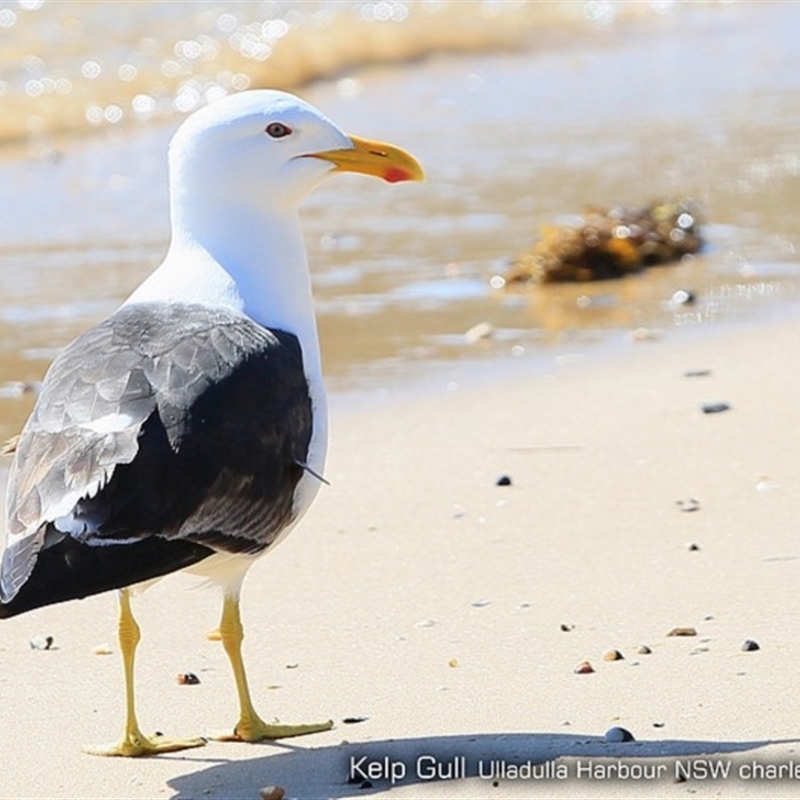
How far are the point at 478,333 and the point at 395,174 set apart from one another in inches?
136

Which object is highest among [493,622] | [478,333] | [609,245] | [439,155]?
[439,155]

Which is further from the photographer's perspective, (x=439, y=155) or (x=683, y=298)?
(x=439, y=155)

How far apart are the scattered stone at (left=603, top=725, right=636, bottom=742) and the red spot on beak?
64.9 inches

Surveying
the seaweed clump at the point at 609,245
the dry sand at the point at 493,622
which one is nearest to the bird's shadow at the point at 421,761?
the dry sand at the point at 493,622

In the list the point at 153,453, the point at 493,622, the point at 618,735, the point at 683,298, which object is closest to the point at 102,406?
the point at 153,453

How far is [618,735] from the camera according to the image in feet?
14.3

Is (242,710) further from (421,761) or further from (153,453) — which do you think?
(153,453)

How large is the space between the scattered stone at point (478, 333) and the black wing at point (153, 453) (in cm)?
389

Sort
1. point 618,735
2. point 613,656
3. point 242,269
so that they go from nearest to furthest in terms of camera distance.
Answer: point 618,735
point 242,269
point 613,656

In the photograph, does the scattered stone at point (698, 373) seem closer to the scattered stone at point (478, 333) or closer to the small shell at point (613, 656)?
the scattered stone at point (478, 333)

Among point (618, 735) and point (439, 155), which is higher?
point (439, 155)

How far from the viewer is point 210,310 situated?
468 cm

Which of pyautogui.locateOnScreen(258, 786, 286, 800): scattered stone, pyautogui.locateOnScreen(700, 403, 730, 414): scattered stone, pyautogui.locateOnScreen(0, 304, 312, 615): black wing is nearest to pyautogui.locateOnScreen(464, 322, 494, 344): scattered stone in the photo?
pyautogui.locateOnScreen(700, 403, 730, 414): scattered stone

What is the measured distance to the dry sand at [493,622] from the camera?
14.3 ft
